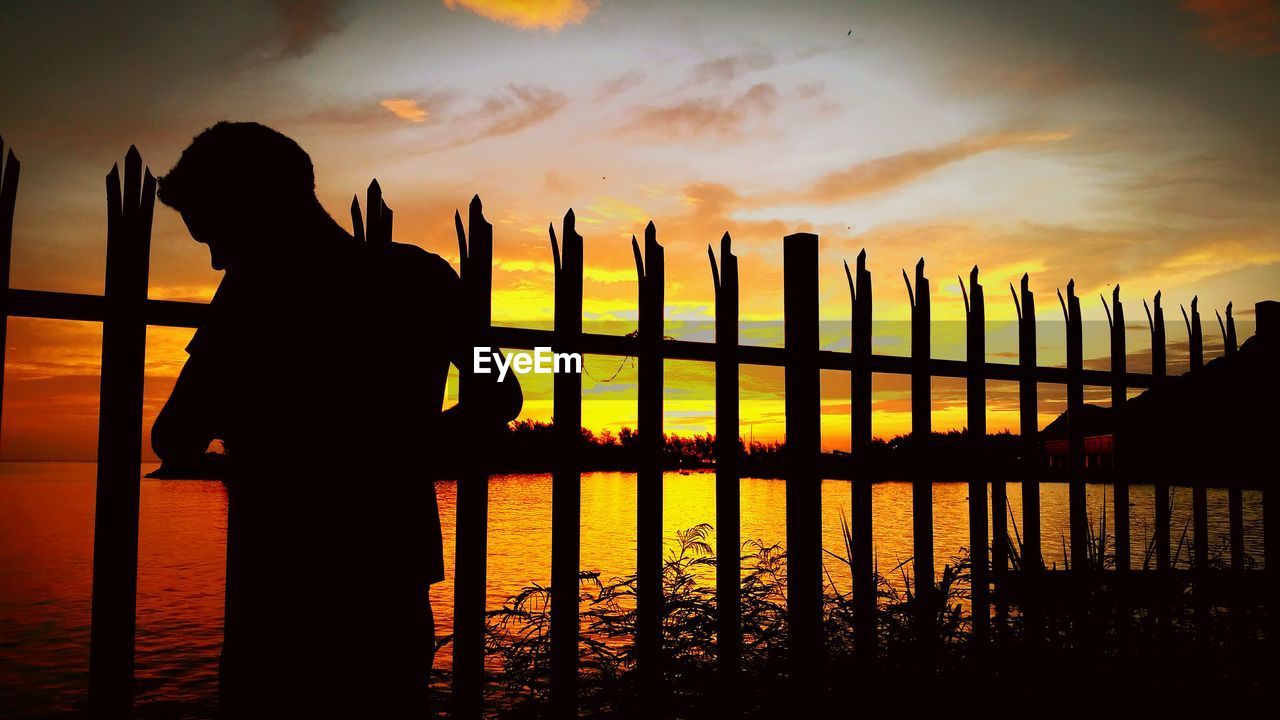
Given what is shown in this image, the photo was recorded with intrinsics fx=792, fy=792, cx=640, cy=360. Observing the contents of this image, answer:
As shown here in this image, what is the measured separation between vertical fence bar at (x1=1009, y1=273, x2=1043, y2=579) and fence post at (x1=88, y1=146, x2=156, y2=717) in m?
4.18

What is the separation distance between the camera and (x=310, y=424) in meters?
1.67

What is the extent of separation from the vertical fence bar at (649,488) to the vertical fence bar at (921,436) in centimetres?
138

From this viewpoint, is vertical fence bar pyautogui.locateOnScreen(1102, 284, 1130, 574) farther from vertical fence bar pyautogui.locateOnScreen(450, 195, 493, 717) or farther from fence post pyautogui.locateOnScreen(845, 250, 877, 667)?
vertical fence bar pyautogui.locateOnScreen(450, 195, 493, 717)

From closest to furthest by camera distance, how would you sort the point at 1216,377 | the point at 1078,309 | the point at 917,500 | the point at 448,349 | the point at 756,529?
the point at 448,349 → the point at 917,500 → the point at 1078,309 → the point at 1216,377 → the point at 756,529

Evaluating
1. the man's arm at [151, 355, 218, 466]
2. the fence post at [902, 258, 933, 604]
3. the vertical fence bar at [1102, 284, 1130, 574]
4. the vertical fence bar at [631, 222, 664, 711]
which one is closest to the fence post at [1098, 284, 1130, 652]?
the vertical fence bar at [1102, 284, 1130, 574]

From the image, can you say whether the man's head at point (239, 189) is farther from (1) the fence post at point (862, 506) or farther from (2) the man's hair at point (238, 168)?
(1) the fence post at point (862, 506)

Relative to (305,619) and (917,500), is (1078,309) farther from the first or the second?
(305,619)

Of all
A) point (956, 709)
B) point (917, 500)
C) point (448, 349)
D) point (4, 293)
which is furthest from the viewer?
point (917, 500)

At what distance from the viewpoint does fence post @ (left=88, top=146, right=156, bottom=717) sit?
2428 mm

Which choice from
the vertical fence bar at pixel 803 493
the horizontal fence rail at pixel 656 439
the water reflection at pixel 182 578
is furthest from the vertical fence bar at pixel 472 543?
the vertical fence bar at pixel 803 493

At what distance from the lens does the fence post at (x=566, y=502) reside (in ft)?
10.1

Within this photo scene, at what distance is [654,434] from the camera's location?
326 centimetres

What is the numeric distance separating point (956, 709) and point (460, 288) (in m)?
2.97

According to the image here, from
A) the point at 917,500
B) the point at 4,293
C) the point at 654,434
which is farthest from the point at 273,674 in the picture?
the point at 917,500
